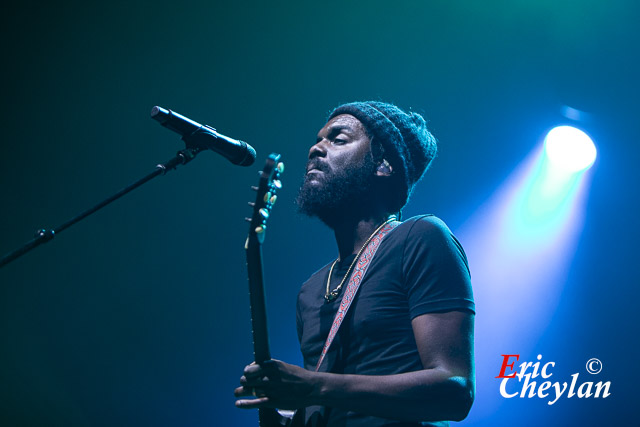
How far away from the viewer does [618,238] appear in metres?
4.41

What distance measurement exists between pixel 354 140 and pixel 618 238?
3151 mm

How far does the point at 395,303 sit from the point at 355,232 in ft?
2.09

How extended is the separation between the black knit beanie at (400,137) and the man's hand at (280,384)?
4.37 ft

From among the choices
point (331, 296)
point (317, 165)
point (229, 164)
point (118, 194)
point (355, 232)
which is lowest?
point (331, 296)

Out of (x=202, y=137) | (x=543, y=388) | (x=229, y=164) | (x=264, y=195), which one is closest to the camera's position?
(x=264, y=195)

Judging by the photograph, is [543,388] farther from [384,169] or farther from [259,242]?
[259,242]

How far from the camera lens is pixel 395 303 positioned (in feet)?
6.19

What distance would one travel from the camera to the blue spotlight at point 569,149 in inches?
177

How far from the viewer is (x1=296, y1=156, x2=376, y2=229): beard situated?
2.45m

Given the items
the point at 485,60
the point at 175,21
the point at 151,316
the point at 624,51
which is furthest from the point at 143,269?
the point at 624,51

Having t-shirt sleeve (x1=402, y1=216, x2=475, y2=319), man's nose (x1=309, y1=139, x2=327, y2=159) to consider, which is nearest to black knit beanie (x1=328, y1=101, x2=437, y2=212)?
man's nose (x1=309, y1=139, x2=327, y2=159)

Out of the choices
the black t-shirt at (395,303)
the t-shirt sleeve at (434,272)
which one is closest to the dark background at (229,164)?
the black t-shirt at (395,303)

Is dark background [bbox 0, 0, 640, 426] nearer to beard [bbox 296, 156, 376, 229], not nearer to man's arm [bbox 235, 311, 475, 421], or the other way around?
beard [bbox 296, 156, 376, 229]

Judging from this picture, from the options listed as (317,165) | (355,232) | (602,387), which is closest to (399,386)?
(355,232)
